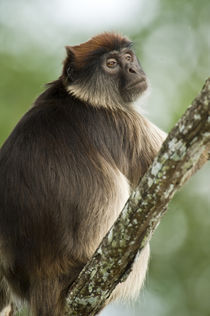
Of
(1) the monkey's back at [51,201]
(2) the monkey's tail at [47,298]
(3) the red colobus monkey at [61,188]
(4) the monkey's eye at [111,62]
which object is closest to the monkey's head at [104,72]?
(4) the monkey's eye at [111,62]

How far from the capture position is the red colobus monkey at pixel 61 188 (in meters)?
5.41

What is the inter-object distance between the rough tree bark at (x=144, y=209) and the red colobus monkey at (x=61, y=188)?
16.4 inches

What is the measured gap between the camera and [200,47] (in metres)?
16.5

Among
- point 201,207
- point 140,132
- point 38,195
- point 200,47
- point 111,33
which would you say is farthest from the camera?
point 200,47

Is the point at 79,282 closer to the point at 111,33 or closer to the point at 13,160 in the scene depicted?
the point at 13,160

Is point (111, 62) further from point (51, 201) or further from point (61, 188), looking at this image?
point (51, 201)

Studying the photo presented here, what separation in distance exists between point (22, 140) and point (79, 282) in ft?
4.52

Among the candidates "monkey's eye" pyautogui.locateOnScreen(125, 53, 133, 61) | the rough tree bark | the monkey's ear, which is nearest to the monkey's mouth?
"monkey's eye" pyautogui.locateOnScreen(125, 53, 133, 61)

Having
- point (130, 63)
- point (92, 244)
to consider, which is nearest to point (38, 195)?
point (92, 244)

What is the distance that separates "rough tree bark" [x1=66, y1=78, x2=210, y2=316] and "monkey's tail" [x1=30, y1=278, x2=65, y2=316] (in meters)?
0.19

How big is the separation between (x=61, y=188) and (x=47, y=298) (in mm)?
909

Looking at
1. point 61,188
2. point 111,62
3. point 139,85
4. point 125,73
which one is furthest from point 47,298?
point 111,62

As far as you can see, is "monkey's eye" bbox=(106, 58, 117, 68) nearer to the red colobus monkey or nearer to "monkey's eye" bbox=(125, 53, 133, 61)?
"monkey's eye" bbox=(125, 53, 133, 61)

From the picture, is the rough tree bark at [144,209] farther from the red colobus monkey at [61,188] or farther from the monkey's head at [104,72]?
the monkey's head at [104,72]
